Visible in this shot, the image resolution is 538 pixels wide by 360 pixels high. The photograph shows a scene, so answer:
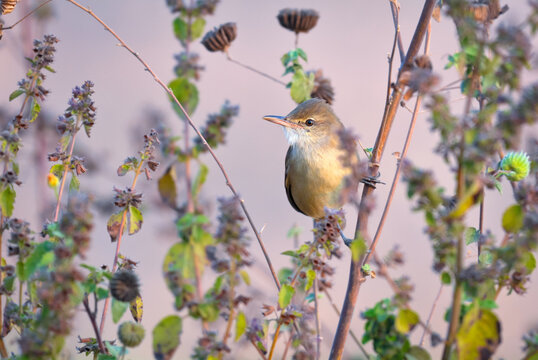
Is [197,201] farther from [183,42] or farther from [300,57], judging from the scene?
[300,57]

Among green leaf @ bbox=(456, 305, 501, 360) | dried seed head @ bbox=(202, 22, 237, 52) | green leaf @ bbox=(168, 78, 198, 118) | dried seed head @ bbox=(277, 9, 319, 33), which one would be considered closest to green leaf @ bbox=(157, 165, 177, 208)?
green leaf @ bbox=(168, 78, 198, 118)

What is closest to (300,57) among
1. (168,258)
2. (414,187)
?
(168,258)

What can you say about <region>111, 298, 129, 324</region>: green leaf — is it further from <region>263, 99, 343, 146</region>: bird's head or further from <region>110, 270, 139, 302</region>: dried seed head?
<region>263, 99, 343, 146</region>: bird's head

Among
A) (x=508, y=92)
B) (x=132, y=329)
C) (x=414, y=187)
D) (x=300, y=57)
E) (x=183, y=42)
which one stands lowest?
(x=132, y=329)

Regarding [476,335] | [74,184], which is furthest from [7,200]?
[476,335]

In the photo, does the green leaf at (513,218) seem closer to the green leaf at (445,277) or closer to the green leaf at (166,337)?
the green leaf at (445,277)

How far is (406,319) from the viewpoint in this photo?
1.21 metres

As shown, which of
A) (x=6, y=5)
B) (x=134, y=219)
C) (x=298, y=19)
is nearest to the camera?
(x=134, y=219)

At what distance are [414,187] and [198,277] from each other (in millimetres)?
711

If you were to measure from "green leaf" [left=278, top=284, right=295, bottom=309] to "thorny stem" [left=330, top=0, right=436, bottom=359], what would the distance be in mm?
181

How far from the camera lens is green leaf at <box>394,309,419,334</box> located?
1.20 m

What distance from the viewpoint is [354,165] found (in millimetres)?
1139

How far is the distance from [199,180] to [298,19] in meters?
0.95

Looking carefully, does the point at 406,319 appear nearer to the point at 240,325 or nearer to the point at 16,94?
the point at 240,325
